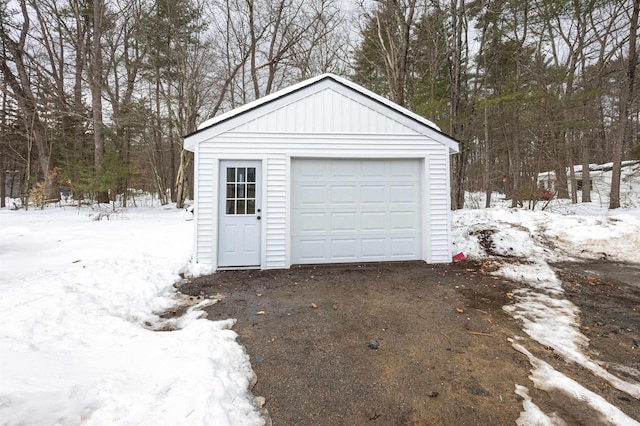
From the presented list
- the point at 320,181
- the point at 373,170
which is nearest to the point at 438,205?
the point at 373,170

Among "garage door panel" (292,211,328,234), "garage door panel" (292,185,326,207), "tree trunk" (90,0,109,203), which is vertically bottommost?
"garage door panel" (292,211,328,234)

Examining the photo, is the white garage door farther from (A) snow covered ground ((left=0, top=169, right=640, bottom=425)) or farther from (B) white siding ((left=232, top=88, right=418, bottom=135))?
(A) snow covered ground ((left=0, top=169, right=640, bottom=425))

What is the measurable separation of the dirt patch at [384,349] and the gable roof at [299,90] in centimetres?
272

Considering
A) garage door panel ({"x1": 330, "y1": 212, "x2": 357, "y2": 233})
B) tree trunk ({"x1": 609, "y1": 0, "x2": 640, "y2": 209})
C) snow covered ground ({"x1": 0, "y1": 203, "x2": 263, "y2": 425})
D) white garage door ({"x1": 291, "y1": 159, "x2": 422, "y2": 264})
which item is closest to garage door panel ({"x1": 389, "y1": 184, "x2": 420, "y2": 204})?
white garage door ({"x1": 291, "y1": 159, "x2": 422, "y2": 264})

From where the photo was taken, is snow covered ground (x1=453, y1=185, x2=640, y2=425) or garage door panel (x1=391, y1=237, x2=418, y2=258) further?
garage door panel (x1=391, y1=237, x2=418, y2=258)

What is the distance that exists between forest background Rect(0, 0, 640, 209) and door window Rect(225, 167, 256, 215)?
305 inches

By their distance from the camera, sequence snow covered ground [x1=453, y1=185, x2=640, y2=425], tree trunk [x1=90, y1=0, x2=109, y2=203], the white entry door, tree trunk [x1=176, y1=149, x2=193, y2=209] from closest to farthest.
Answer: snow covered ground [x1=453, y1=185, x2=640, y2=425] → the white entry door → tree trunk [x1=90, y1=0, x2=109, y2=203] → tree trunk [x1=176, y1=149, x2=193, y2=209]

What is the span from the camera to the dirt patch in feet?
6.49

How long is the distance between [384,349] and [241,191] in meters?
3.89

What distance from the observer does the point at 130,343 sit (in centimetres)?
260

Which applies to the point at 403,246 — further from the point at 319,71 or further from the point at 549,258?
the point at 319,71

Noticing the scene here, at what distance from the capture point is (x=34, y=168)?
1555cm

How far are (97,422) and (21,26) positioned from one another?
65.1ft

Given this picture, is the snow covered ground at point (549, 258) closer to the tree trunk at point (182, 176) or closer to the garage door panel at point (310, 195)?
the garage door panel at point (310, 195)
